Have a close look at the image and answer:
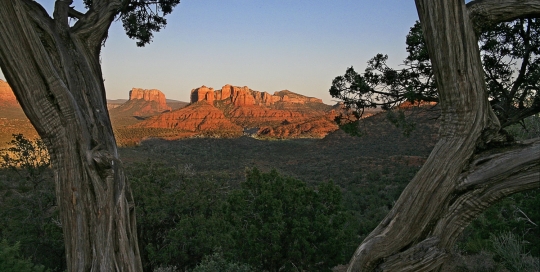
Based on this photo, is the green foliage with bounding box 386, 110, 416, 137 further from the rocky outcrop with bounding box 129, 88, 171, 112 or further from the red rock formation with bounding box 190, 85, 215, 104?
the rocky outcrop with bounding box 129, 88, 171, 112

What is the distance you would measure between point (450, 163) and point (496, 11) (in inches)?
35.0

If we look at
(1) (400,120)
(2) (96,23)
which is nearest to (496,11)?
(2) (96,23)

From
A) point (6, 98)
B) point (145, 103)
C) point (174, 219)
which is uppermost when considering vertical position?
point (145, 103)

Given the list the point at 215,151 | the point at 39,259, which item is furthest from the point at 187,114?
the point at 39,259

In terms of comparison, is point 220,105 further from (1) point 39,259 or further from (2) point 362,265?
(2) point 362,265

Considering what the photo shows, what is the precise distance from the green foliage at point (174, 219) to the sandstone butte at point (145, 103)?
99.3 metres

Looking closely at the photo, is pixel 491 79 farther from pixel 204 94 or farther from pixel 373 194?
pixel 204 94

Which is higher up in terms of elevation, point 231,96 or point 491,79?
point 231,96

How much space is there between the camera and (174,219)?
11.7m

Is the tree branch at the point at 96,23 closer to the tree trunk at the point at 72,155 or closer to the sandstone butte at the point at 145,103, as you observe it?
the tree trunk at the point at 72,155

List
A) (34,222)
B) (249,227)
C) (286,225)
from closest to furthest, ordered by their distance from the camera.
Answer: (286,225)
(249,227)
(34,222)

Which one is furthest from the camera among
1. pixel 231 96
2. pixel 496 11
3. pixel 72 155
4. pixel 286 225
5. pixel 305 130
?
pixel 231 96

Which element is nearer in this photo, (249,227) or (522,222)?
(522,222)

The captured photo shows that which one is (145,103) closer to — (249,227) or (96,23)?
(249,227)
